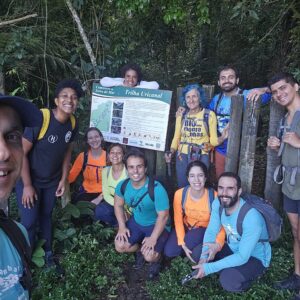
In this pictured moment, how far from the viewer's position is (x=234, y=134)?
3949mm

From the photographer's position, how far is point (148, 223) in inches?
159

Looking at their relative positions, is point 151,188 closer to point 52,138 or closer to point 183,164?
point 183,164

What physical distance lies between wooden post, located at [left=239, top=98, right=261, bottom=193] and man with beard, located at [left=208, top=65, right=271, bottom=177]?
0.53ft

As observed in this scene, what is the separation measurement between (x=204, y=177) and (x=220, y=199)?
1.15ft

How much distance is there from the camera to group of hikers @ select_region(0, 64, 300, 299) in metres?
3.25

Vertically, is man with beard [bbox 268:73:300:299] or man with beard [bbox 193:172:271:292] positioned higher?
man with beard [bbox 268:73:300:299]

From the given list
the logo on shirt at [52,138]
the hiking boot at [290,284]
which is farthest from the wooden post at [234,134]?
the logo on shirt at [52,138]

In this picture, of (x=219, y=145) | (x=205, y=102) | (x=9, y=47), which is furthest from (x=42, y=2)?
(x=219, y=145)

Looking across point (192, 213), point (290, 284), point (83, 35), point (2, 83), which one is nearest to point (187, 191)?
point (192, 213)

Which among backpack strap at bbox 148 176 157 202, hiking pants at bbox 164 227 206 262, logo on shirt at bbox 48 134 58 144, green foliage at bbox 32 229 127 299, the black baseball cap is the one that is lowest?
green foliage at bbox 32 229 127 299

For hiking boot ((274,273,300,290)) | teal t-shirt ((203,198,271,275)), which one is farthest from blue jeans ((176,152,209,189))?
hiking boot ((274,273,300,290))

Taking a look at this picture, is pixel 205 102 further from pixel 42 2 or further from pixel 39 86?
pixel 42 2

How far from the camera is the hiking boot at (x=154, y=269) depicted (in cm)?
379

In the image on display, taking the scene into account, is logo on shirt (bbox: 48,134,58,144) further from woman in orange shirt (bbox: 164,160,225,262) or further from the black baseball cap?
the black baseball cap
